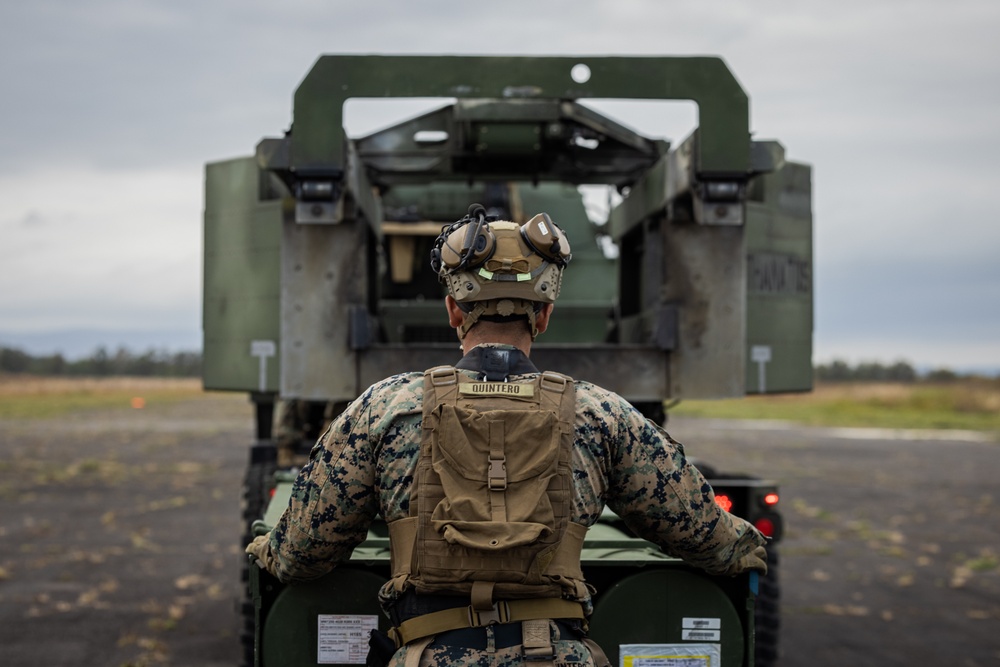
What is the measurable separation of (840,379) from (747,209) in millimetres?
57734

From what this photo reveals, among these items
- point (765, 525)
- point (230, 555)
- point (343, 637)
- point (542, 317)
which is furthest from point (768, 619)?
point (230, 555)

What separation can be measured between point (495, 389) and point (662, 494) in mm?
529

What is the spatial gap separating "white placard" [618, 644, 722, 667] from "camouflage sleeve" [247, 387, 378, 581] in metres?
1.04

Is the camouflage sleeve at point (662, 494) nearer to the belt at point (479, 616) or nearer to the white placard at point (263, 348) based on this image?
the belt at point (479, 616)

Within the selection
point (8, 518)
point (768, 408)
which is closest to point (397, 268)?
point (8, 518)

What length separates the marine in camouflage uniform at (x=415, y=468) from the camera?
2.53 metres

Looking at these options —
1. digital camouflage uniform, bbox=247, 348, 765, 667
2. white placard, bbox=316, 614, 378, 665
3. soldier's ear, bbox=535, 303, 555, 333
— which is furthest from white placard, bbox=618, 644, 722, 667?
soldier's ear, bbox=535, 303, 555, 333

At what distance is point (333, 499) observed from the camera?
267cm

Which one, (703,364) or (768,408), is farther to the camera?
(768,408)

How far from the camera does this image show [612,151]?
605cm

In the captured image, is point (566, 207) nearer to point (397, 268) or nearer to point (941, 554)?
point (397, 268)

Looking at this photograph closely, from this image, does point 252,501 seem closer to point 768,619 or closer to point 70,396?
point 768,619

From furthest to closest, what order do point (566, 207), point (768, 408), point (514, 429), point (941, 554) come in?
point (768, 408), point (941, 554), point (566, 207), point (514, 429)

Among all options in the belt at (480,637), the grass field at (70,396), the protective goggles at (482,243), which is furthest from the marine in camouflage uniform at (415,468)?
the grass field at (70,396)
